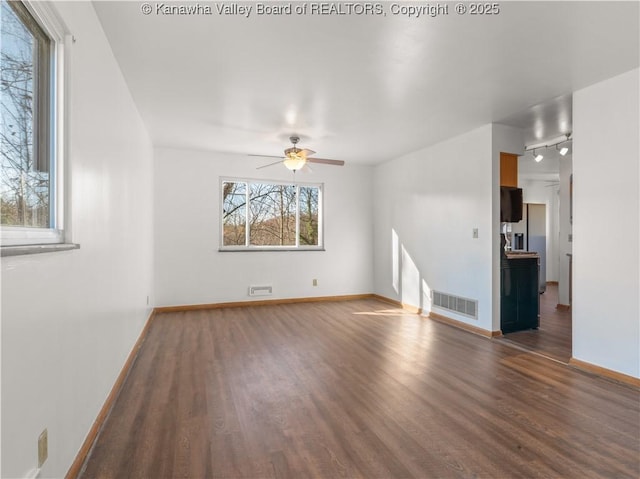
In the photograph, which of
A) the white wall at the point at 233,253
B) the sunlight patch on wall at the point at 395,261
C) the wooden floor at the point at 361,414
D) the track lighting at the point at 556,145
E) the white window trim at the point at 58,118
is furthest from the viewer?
the sunlight patch on wall at the point at 395,261

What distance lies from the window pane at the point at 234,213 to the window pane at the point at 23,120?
13.7 ft

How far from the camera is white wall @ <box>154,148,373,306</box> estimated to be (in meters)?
5.26

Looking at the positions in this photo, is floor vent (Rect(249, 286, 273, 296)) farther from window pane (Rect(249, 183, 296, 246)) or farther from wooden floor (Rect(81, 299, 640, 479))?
wooden floor (Rect(81, 299, 640, 479))

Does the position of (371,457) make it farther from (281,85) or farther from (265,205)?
(265,205)

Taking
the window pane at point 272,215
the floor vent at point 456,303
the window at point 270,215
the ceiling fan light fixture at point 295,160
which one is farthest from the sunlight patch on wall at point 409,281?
the ceiling fan light fixture at point 295,160

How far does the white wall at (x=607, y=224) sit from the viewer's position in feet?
8.89

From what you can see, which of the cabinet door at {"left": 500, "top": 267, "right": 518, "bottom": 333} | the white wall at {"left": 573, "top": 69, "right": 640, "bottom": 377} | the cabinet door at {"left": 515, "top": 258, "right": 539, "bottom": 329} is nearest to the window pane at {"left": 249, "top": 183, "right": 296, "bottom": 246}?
the cabinet door at {"left": 500, "top": 267, "right": 518, "bottom": 333}

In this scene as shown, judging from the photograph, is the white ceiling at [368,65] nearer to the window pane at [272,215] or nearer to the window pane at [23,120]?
the window pane at [23,120]

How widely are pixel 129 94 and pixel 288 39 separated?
1.79m

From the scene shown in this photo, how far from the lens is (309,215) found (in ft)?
20.6

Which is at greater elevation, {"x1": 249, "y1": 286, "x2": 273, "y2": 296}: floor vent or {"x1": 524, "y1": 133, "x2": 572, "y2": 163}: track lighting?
{"x1": 524, "y1": 133, "x2": 572, "y2": 163}: track lighting

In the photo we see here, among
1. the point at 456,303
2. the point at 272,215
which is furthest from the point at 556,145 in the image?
the point at 272,215

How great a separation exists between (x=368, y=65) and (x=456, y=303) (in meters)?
3.31

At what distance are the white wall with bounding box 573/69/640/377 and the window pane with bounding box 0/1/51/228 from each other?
3945mm
